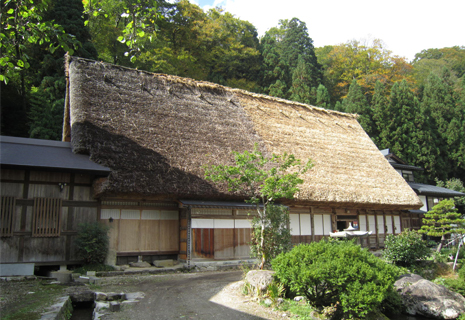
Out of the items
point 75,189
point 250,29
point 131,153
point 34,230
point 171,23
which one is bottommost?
point 34,230

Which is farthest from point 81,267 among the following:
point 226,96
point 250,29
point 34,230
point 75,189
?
point 250,29

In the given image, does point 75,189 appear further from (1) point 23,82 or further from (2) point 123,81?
(1) point 23,82

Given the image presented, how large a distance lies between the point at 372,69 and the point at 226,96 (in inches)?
890

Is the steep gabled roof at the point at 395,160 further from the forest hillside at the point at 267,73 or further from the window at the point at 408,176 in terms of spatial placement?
the forest hillside at the point at 267,73

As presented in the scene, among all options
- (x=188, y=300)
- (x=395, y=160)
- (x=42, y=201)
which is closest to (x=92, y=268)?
(x=42, y=201)

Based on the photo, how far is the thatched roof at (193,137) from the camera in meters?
10.6

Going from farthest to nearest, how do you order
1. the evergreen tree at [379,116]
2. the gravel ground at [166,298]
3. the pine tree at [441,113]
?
the pine tree at [441,113]
the evergreen tree at [379,116]
the gravel ground at [166,298]

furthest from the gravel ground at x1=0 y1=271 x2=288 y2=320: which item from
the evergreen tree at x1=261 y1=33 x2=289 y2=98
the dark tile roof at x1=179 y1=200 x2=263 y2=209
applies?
the evergreen tree at x1=261 y1=33 x2=289 y2=98

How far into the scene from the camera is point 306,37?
3388 cm

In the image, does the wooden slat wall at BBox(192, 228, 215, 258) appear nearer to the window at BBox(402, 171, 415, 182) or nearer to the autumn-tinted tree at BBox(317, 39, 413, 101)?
the window at BBox(402, 171, 415, 182)

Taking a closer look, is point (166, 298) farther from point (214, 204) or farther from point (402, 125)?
point (402, 125)

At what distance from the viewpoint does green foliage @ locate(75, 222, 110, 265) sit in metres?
9.53

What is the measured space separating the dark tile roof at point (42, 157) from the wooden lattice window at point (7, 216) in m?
1.09

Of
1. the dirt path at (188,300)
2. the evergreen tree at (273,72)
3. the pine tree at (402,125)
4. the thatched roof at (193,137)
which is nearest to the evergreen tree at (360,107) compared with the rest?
the pine tree at (402,125)
